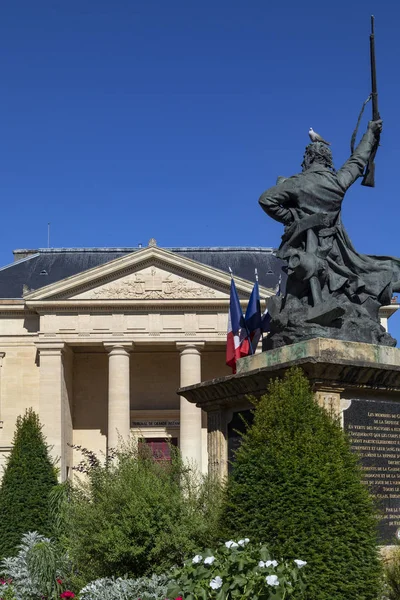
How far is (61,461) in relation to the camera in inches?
1780

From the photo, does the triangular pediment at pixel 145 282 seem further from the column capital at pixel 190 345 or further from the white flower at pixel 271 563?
the white flower at pixel 271 563

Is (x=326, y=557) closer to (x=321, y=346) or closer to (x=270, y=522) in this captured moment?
(x=270, y=522)

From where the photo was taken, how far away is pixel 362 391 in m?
9.27

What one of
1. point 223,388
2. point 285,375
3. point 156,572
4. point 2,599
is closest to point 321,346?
point 285,375

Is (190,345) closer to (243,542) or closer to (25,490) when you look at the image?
(25,490)

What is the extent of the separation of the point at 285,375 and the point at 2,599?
550cm

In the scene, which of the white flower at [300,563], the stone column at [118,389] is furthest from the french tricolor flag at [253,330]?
the stone column at [118,389]

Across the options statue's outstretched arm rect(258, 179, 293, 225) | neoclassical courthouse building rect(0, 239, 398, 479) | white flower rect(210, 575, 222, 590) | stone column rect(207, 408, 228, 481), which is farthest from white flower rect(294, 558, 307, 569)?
neoclassical courthouse building rect(0, 239, 398, 479)

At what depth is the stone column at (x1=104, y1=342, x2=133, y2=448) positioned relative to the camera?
45875 mm

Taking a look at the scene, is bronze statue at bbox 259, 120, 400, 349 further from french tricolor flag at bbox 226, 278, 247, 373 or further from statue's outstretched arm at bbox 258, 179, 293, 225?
french tricolor flag at bbox 226, 278, 247, 373

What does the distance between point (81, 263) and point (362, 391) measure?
45.6m

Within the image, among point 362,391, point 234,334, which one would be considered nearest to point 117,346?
point 234,334

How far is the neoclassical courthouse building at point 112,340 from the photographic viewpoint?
151 feet

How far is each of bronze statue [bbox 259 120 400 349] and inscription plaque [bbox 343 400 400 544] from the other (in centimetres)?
79
